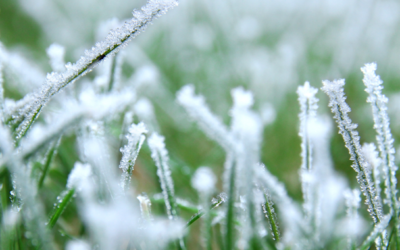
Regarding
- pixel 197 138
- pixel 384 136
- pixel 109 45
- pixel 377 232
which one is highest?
pixel 197 138

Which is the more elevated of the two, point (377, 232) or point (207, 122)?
point (207, 122)

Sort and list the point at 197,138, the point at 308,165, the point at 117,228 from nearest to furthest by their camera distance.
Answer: the point at 117,228 → the point at 308,165 → the point at 197,138

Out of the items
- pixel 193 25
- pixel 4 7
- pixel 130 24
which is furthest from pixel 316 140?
pixel 4 7

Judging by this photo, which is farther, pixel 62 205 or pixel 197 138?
pixel 197 138

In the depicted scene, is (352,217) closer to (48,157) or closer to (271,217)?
(271,217)

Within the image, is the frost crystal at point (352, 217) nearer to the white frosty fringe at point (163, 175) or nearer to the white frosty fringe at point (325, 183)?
the white frosty fringe at point (325, 183)

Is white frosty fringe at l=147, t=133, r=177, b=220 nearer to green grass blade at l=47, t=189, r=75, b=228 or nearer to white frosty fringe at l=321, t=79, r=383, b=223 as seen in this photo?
green grass blade at l=47, t=189, r=75, b=228

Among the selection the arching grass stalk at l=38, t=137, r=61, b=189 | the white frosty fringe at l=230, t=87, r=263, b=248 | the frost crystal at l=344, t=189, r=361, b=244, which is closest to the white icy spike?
the frost crystal at l=344, t=189, r=361, b=244

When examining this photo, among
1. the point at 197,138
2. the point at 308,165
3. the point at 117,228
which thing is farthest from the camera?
the point at 197,138

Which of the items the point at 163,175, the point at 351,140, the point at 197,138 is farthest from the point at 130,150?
the point at 197,138
